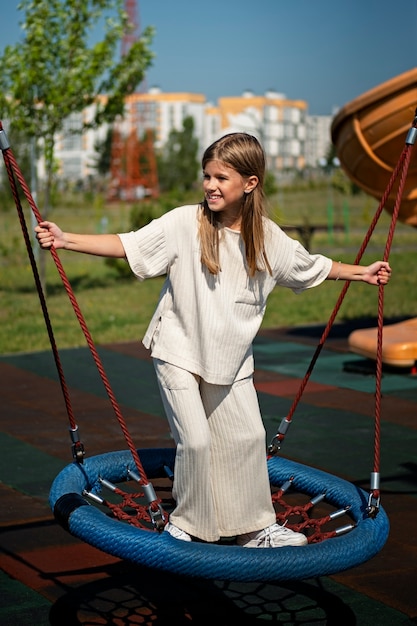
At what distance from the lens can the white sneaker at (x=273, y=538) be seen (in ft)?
10.6

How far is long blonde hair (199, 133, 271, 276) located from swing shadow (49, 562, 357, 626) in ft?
3.35

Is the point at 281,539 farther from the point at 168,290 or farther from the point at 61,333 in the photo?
the point at 61,333

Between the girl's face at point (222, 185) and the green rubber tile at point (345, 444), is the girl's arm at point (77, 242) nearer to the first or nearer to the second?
the girl's face at point (222, 185)

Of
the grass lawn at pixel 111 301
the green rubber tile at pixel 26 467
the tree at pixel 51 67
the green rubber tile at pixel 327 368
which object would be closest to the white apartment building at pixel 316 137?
the grass lawn at pixel 111 301

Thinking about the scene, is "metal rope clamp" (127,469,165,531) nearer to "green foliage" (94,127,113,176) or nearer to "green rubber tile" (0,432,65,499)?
"green rubber tile" (0,432,65,499)

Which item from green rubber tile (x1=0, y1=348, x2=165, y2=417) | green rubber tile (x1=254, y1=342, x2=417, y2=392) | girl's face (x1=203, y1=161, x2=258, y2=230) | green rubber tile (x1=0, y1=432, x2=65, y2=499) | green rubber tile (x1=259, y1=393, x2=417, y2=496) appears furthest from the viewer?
green rubber tile (x1=254, y1=342, x2=417, y2=392)

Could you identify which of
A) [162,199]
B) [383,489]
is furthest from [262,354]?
[162,199]

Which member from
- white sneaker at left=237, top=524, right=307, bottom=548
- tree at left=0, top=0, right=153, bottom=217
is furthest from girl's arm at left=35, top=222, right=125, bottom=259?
tree at left=0, top=0, right=153, bottom=217

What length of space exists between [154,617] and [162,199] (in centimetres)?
1412

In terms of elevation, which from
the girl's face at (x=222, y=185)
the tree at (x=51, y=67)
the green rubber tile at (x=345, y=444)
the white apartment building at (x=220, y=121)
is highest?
the white apartment building at (x=220, y=121)

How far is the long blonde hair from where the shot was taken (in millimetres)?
3133

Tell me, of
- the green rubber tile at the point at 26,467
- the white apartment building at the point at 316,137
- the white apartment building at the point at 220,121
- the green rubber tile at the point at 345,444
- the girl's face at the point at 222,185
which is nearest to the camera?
the girl's face at the point at 222,185

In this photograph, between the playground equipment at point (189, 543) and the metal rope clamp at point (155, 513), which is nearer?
the playground equipment at point (189, 543)

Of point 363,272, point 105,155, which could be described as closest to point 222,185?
point 363,272
